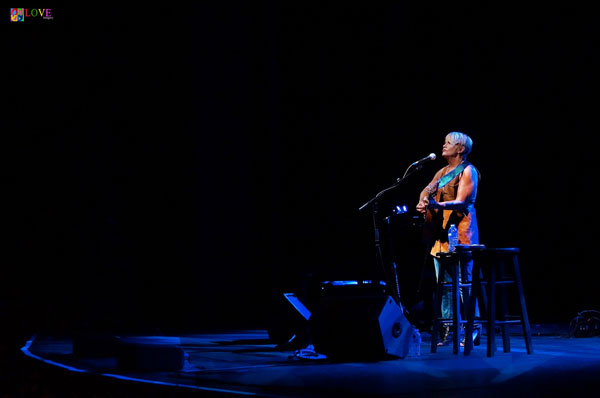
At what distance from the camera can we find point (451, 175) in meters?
5.32

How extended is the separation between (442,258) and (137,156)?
4491mm

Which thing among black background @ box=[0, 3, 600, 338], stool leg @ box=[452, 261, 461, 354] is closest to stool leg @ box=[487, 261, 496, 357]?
stool leg @ box=[452, 261, 461, 354]

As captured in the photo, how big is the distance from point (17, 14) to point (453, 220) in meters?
5.88

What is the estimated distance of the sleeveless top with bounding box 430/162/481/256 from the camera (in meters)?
5.25

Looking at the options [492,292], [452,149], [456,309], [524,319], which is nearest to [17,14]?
[452,149]

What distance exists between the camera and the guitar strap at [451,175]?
528 centimetres

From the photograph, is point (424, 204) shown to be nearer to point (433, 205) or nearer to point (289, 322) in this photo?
point (433, 205)

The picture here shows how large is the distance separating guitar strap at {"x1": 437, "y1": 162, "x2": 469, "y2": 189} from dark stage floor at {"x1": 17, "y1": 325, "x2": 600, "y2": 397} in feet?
3.75

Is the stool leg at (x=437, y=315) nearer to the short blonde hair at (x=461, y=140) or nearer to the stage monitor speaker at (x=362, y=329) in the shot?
the stage monitor speaker at (x=362, y=329)

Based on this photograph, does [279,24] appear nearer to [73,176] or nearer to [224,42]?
[224,42]

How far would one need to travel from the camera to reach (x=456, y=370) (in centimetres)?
388

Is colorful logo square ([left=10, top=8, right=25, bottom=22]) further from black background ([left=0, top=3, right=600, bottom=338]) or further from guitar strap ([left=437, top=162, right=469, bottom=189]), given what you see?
guitar strap ([left=437, top=162, right=469, bottom=189])

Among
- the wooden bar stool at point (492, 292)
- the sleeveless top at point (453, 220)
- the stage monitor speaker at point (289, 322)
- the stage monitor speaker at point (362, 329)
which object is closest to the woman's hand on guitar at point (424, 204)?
the sleeveless top at point (453, 220)

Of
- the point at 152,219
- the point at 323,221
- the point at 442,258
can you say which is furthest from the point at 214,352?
the point at 152,219
